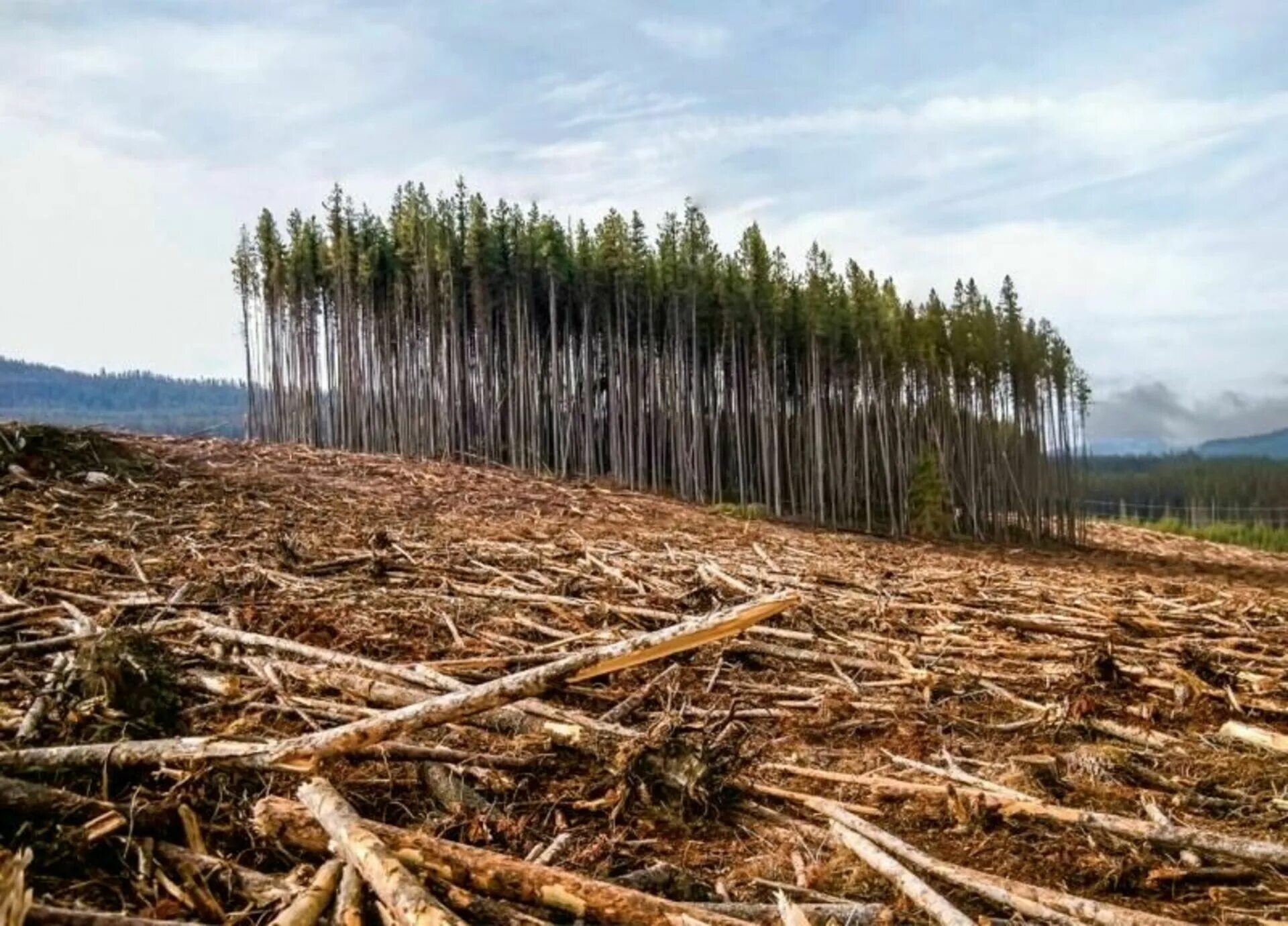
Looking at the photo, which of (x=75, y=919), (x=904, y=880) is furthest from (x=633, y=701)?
(x=75, y=919)

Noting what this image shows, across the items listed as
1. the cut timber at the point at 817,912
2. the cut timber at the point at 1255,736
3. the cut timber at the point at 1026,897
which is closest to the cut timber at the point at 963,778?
the cut timber at the point at 1026,897

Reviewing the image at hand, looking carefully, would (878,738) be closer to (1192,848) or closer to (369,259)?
(1192,848)

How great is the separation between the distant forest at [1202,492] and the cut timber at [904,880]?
67619 millimetres

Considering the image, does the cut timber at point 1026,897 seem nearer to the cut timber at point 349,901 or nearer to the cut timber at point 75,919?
the cut timber at point 349,901

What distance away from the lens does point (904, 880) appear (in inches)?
116

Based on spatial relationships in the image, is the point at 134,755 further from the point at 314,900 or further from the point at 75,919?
the point at 314,900

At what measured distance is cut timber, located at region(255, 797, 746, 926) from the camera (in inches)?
101

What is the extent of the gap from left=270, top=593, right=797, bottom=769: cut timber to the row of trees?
77.1 ft

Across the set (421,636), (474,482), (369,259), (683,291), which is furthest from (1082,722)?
(369,259)

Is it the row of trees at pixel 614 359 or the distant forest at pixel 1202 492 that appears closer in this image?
the row of trees at pixel 614 359

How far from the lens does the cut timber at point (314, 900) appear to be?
2.44 m

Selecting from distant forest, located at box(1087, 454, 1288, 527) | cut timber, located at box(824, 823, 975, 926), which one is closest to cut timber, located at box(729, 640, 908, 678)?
cut timber, located at box(824, 823, 975, 926)

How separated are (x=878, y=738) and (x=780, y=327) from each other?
28.0m

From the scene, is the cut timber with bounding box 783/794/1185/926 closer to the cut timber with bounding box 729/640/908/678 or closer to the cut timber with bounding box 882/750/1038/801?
the cut timber with bounding box 882/750/1038/801
